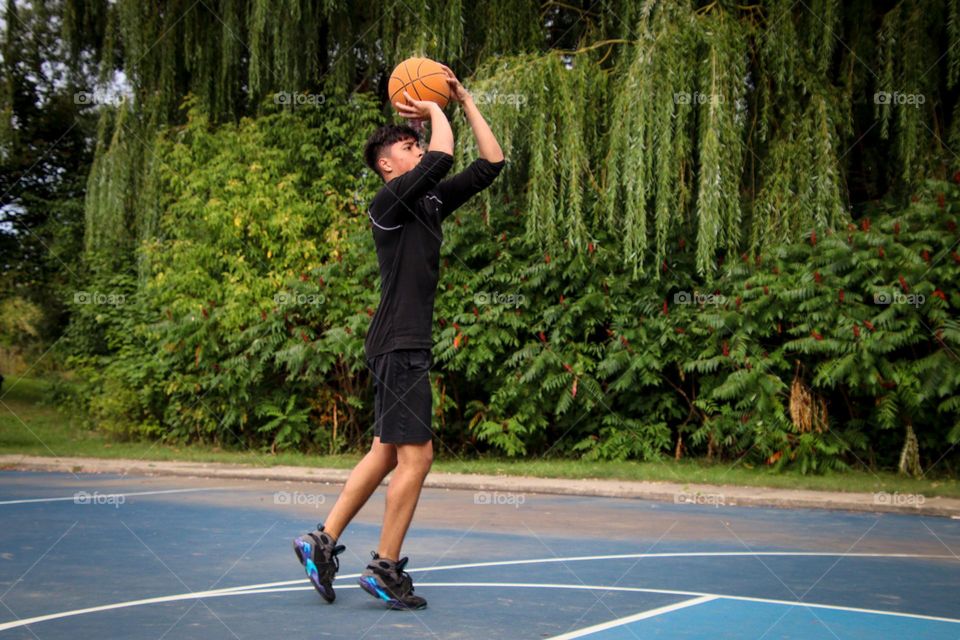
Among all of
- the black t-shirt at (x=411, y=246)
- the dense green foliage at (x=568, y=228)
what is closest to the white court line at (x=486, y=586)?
the black t-shirt at (x=411, y=246)

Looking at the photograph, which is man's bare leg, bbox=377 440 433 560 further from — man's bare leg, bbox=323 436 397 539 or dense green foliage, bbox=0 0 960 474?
dense green foliage, bbox=0 0 960 474

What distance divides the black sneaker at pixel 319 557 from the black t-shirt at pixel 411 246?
3.10ft

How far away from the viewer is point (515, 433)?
15.3 m

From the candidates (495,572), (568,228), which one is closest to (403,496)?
(495,572)

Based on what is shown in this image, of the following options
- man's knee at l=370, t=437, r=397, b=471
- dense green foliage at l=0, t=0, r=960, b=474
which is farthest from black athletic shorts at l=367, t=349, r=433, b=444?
dense green foliage at l=0, t=0, r=960, b=474

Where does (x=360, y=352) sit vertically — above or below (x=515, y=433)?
above

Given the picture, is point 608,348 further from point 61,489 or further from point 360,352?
point 61,489

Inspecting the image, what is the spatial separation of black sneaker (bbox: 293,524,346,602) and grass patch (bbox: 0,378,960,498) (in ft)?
26.5

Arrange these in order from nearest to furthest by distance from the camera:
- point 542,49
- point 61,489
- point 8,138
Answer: point 61,489 < point 542,49 < point 8,138

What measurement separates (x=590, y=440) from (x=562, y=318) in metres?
1.83

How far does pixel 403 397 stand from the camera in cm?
527

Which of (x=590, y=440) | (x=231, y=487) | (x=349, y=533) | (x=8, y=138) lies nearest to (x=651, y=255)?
(x=590, y=440)

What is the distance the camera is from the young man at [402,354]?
530cm

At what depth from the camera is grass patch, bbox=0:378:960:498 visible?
12.5m
